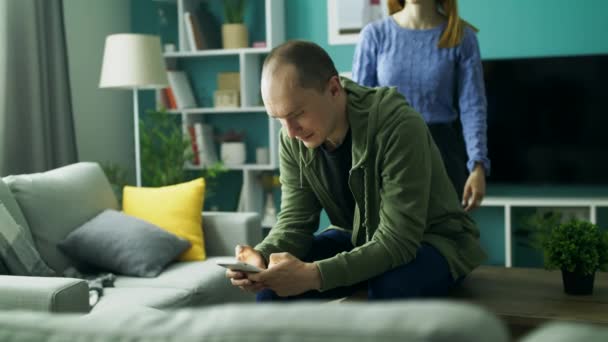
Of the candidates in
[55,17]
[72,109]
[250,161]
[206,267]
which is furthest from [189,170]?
[206,267]

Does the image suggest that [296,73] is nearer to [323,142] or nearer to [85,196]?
[323,142]

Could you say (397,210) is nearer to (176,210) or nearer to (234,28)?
(176,210)

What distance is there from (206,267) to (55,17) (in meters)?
1.90

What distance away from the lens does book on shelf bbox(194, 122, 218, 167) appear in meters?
4.68

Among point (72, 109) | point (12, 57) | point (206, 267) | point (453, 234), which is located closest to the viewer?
point (453, 234)

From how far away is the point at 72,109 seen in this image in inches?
164

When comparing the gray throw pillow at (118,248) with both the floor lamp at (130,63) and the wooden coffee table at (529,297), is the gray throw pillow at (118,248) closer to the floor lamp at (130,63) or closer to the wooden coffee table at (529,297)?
the floor lamp at (130,63)

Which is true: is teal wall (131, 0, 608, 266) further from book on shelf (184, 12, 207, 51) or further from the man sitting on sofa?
the man sitting on sofa

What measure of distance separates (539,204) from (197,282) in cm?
220

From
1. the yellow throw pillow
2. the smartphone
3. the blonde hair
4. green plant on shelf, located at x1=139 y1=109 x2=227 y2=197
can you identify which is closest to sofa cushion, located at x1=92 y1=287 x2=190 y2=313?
the yellow throw pillow

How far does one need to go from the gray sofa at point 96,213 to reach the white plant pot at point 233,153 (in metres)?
1.45

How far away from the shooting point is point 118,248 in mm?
2770

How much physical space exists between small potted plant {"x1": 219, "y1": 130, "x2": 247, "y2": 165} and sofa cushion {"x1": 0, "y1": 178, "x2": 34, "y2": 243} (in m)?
2.12

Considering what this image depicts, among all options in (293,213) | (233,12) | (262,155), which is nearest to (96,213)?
(293,213)
